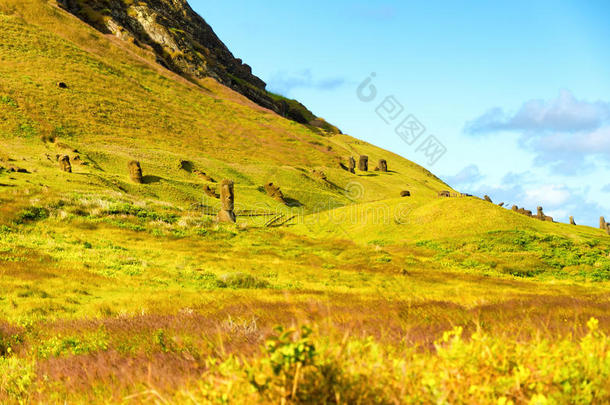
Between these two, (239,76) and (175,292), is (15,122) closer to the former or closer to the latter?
(175,292)

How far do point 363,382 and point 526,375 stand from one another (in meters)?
1.18

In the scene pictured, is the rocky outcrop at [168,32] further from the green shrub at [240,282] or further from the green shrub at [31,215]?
the green shrub at [240,282]

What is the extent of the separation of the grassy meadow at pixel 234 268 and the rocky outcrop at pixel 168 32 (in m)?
10.0

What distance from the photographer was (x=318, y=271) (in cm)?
2289

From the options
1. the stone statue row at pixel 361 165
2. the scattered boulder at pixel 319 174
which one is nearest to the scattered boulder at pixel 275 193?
the scattered boulder at pixel 319 174

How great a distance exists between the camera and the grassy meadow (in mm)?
3307

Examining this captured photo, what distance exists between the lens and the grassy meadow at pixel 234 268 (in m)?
3.31

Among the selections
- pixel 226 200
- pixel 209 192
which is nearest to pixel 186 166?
pixel 209 192

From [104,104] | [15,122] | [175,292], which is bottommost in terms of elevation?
[175,292]

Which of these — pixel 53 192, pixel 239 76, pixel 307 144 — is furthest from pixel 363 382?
pixel 239 76

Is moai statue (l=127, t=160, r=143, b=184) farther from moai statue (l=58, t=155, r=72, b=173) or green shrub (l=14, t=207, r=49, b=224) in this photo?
green shrub (l=14, t=207, r=49, b=224)

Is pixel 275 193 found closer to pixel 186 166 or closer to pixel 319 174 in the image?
pixel 186 166

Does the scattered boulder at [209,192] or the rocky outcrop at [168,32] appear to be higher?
the rocky outcrop at [168,32]

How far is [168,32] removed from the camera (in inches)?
4441
